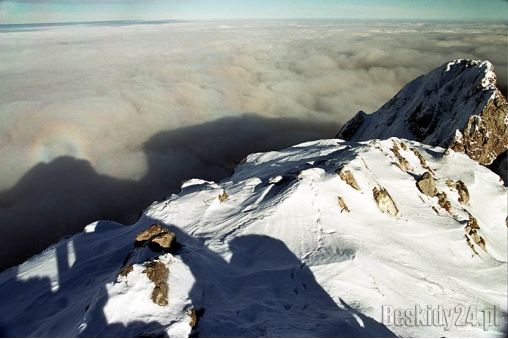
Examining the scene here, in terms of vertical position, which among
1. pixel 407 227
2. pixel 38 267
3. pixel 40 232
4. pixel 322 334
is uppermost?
pixel 322 334

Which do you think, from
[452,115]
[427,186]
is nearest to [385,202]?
[427,186]

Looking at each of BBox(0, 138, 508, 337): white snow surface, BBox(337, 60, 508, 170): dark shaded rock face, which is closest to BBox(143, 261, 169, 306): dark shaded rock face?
BBox(0, 138, 508, 337): white snow surface

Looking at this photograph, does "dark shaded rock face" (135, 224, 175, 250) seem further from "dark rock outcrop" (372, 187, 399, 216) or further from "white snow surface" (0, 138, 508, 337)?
"dark rock outcrop" (372, 187, 399, 216)

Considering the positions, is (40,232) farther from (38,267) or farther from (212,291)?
(212,291)

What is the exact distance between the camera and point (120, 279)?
669 inches

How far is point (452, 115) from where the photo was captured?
A: 6594 centimetres

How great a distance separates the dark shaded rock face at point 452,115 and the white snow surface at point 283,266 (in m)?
28.6

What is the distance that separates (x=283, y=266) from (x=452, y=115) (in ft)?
205

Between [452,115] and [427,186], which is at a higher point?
[452,115]

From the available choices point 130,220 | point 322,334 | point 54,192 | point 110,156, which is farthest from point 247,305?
point 110,156

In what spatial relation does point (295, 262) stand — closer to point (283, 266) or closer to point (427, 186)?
point (283, 266)

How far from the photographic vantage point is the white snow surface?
52.2 ft

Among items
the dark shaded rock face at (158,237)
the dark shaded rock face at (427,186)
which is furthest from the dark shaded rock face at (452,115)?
the dark shaded rock face at (158,237)

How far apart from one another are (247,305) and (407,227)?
56.8 feet
